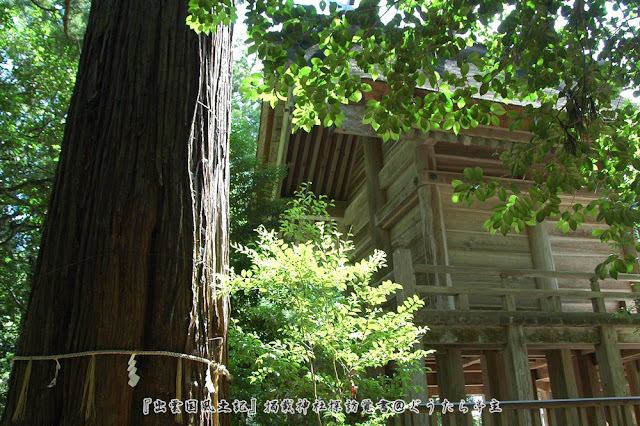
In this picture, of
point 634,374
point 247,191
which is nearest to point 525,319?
point 247,191

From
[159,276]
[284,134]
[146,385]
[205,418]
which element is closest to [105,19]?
[159,276]

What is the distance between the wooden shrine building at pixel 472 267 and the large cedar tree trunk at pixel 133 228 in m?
4.19

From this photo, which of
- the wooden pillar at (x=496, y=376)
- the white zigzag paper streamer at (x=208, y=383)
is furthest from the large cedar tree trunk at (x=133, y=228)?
the wooden pillar at (x=496, y=376)

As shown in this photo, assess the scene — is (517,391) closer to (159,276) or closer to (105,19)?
(159,276)

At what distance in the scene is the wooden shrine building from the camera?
7352 millimetres

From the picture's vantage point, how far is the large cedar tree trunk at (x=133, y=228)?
7.91 feet

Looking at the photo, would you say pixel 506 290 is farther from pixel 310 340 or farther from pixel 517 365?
pixel 310 340

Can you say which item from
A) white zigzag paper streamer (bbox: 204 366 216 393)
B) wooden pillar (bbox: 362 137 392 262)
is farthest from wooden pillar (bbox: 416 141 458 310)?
white zigzag paper streamer (bbox: 204 366 216 393)

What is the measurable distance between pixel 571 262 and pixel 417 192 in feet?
10.4

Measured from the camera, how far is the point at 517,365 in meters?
7.29

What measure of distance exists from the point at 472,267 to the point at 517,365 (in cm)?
137

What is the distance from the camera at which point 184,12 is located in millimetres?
3174

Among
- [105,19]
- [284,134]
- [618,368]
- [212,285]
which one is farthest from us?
[284,134]

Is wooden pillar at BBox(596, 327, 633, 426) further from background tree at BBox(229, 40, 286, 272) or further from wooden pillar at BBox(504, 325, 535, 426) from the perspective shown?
background tree at BBox(229, 40, 286, 272)
